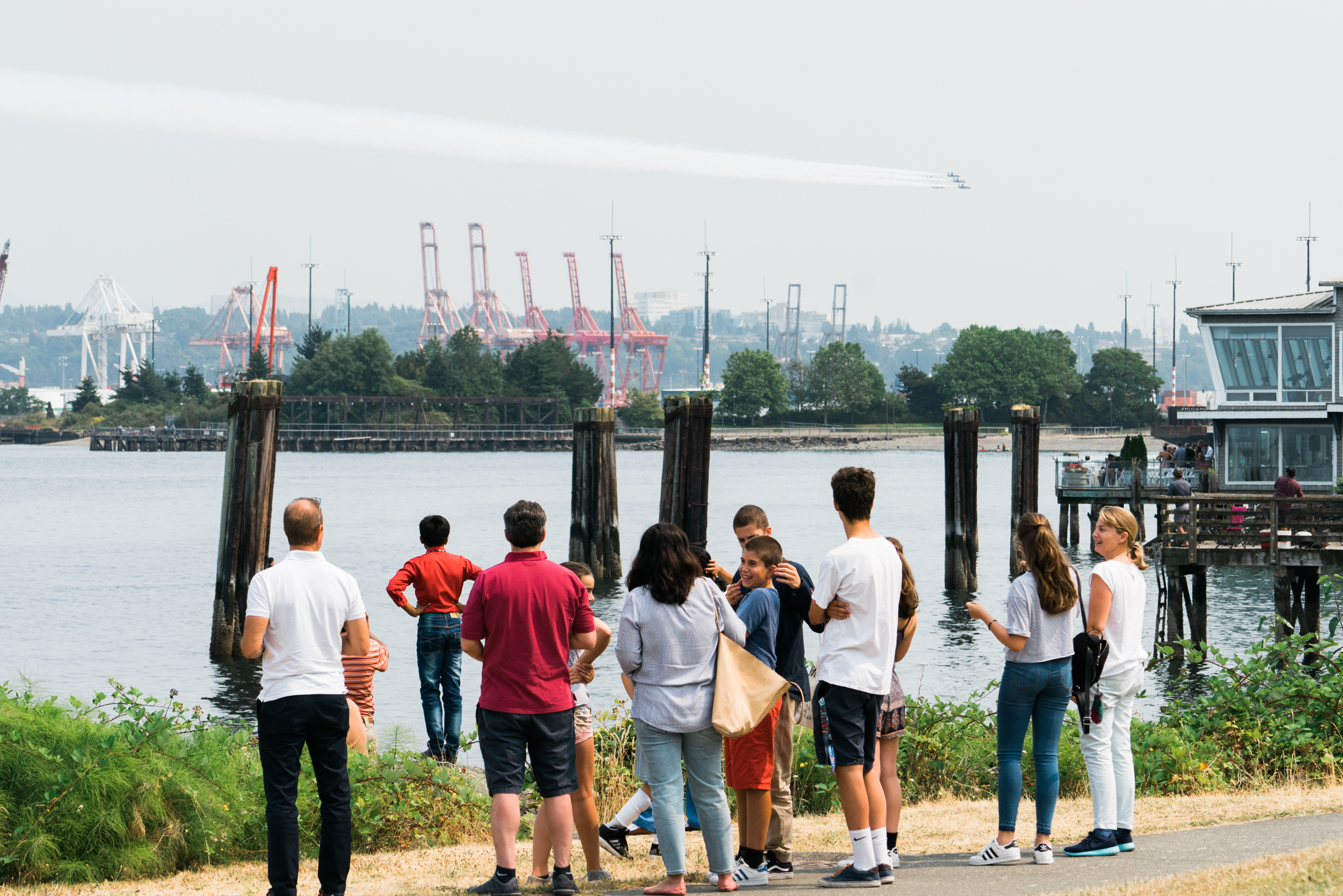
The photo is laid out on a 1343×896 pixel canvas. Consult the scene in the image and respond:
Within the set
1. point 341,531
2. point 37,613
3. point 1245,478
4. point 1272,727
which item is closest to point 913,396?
point 341,531

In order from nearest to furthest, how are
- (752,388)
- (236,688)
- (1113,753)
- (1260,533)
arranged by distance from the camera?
(1113,753), (1260,533), (236,688), (752,388)

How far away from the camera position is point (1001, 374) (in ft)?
582

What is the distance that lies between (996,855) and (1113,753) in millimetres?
866

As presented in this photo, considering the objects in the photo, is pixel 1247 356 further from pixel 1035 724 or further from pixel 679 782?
pixel 679 782

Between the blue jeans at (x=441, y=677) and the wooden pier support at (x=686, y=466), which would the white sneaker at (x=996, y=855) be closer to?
the blue jeans at (x=441, y=677)

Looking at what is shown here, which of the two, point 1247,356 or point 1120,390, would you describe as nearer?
point 1247,356

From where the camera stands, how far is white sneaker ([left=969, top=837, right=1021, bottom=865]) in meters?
7.21

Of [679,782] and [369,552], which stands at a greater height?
[679,782]

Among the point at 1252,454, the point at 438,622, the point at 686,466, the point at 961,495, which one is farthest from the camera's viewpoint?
the point at 1252,454

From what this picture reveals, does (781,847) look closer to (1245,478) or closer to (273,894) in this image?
(273,894)

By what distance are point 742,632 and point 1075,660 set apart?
174cm

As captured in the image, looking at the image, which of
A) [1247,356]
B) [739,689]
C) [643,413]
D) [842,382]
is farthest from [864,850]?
[842,382]

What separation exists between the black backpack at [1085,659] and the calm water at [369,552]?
21.9ft

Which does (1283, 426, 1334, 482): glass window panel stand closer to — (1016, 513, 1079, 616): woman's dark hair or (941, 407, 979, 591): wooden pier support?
(941, 407, 979, 591): wooden pier support
